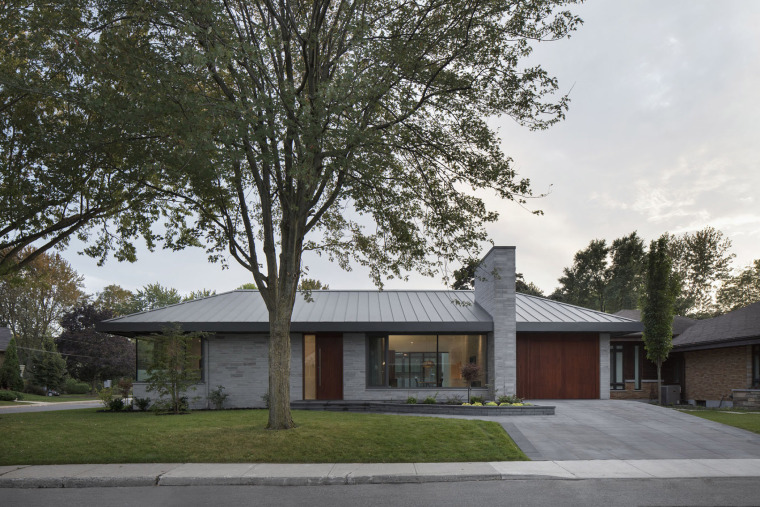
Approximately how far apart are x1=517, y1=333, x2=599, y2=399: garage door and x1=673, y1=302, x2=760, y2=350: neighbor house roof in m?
5.02

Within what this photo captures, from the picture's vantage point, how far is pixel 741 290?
53.5 m

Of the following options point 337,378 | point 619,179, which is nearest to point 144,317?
point 337,378

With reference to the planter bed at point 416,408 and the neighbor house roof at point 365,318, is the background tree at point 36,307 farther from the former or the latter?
the planter bed at point 416,408

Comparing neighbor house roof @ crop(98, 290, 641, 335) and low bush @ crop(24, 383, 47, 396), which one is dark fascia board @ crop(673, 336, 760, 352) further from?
low bush @ crop(24, 383, 47, 396)

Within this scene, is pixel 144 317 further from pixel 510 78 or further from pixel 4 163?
pixel 510 78

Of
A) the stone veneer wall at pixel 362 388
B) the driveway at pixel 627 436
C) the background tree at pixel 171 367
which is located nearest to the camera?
the driveway at pixel 627 436

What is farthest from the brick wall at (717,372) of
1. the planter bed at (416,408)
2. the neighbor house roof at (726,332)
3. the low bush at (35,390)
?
the low bush at (35,390)

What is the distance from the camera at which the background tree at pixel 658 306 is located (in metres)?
23.8

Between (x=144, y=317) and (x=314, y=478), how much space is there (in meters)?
14.8

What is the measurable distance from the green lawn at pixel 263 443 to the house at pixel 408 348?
678cm

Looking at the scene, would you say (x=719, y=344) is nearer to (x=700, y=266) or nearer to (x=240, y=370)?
(x=240, y=370)

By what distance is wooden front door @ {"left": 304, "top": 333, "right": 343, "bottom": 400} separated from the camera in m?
22.6

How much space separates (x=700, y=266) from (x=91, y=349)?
53.9 m

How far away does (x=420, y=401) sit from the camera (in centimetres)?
2119
